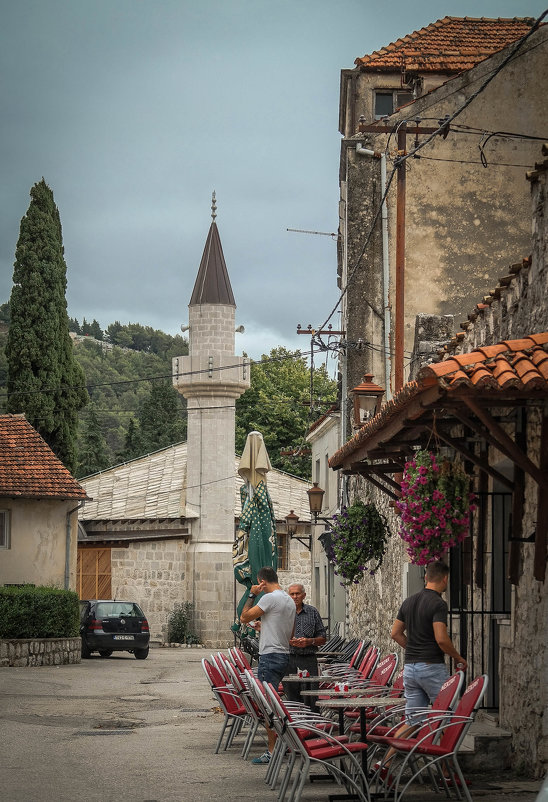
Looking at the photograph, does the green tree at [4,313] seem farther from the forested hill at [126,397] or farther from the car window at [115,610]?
the car window at [115,610]

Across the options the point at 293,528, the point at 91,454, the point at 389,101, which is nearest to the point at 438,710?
the point at 389,101

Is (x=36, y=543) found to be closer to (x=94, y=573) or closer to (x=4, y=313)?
(x=94, y=573)

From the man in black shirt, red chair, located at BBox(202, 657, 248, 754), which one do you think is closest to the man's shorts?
red chair, located at BBox(202, 657, 248, 754)

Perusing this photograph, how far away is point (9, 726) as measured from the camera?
13.8 metres

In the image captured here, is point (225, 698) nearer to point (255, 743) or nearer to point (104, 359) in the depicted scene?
point (255, 743)

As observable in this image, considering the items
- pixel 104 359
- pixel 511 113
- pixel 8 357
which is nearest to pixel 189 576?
pixel 8 357

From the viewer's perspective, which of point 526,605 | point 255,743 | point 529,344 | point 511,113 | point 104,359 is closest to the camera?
point 529,344

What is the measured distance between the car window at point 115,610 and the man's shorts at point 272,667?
62.5ft

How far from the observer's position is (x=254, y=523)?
1902 centimetres

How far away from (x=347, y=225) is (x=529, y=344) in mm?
16045

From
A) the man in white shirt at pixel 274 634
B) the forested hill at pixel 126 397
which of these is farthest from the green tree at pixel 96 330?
the man in white shirt at pixel 274 634

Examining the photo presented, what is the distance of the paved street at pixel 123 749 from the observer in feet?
29.3

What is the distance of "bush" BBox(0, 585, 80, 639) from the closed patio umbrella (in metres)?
8.54

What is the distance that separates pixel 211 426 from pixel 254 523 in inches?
757
